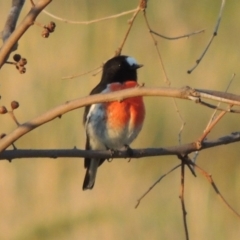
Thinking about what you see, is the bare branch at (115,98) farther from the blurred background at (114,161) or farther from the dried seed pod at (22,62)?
the blurred background at (114,161)

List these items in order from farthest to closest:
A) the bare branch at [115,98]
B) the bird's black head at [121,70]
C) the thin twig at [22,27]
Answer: the bird's black head at [121,70], the thin twig at [22,27], the bare branch at [115,98]

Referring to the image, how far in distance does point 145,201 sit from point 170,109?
1.58 feet

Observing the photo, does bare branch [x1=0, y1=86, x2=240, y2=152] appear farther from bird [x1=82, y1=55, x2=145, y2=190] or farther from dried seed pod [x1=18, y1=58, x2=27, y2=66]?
bird [x1=82, y1=55, x2=145, y2=190]

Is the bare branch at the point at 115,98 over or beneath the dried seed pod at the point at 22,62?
beneath

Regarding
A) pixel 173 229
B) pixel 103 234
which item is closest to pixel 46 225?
pixel 103 234

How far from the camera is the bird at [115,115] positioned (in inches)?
126

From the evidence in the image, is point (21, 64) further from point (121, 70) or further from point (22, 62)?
point (121, 70)

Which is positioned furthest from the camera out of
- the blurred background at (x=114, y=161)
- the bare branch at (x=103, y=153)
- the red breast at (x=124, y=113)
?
the blurred background at (x=114, y=161)

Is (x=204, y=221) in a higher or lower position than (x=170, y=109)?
lower

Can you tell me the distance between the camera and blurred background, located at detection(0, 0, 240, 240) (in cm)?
387

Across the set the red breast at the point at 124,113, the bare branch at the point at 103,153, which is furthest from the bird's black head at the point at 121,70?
the bare branch at the point at 103,153

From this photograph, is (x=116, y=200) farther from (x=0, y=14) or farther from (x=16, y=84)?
(x=0, y=14)

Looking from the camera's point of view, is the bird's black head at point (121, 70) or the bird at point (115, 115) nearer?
the bird at point (115, 115)

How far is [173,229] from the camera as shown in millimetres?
3863
